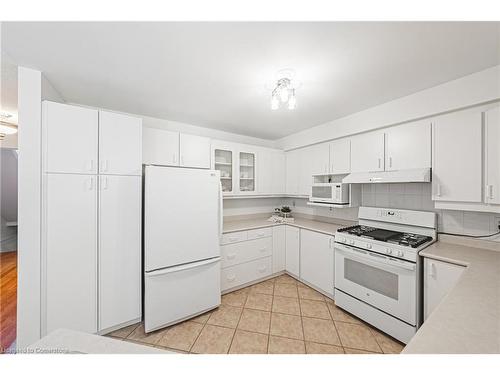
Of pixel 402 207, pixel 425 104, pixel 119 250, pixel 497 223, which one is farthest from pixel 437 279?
pixel 119 250

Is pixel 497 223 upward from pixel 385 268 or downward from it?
upward

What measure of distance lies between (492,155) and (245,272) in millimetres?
2678

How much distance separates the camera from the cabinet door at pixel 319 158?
2.83 metres

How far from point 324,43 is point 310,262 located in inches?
95.6

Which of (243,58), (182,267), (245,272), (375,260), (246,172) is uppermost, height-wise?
(243,58)

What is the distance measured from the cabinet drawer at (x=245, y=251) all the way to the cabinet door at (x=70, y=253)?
1.34m

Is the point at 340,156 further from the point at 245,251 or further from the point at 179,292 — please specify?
the point at 179,292

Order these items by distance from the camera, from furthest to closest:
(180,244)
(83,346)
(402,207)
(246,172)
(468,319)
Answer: (246,172) < (402,207) < (180,244) < (468,319) < (83,346)

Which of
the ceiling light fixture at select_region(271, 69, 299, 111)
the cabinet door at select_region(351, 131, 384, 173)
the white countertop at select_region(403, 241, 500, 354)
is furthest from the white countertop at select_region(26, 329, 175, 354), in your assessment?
the cabinet door at select_region(351, 131, 384, 173)

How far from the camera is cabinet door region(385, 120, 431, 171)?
6.14ft

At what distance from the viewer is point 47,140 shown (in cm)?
157

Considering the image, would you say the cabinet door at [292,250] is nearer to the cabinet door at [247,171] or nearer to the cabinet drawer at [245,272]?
the cabinet drawer at [245,272]

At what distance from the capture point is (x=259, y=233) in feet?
9.24
